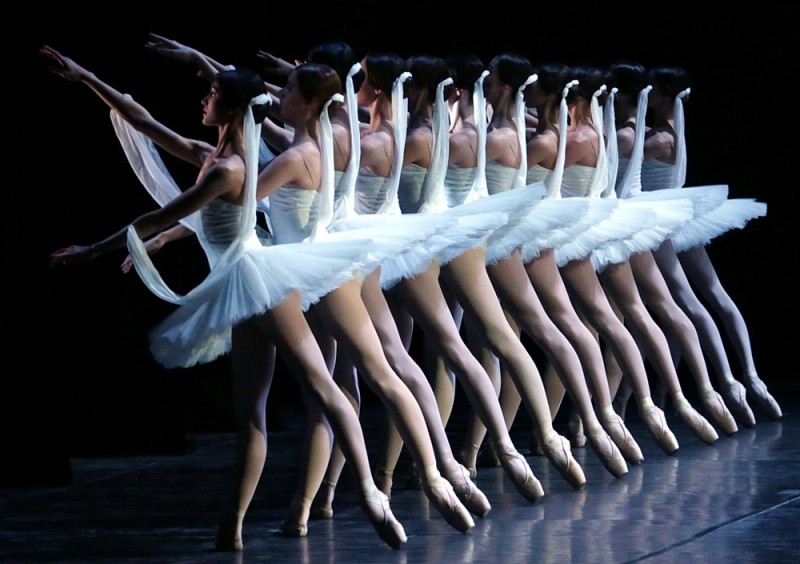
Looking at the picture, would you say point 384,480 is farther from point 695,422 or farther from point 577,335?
point 695,422

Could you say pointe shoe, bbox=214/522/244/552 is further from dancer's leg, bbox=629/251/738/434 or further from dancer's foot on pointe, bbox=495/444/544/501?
dancer's leg, bbox=629/251/738/434

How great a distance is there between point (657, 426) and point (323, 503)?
6.01 ft

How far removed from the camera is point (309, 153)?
578 centimetres

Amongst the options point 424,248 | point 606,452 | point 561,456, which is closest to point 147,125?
point 424,248

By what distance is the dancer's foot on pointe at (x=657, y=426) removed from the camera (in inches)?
297

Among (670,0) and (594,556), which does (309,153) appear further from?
(670,0)

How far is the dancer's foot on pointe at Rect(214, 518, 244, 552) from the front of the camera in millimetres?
5598

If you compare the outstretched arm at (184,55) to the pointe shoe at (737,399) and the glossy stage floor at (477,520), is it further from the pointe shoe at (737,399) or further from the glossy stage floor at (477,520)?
the pointe shoe at (737,399)

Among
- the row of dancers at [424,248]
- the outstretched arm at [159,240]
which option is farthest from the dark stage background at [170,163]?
the outstretched arm at [159,240]

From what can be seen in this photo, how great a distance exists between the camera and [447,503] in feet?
18.9

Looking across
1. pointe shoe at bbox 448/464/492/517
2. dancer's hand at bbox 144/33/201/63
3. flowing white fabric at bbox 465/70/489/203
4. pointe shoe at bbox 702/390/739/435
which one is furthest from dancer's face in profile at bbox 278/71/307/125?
pointe shoe at bbox 702/390/739/435

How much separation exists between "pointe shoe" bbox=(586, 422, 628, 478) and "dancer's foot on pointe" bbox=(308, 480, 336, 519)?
1.17 metres

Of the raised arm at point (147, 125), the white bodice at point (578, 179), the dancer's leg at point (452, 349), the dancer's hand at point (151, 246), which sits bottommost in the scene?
the dancer's leg at point (452, 349)

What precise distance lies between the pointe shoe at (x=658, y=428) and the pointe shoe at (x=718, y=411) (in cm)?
Answer: 60
